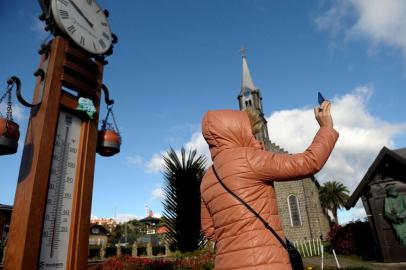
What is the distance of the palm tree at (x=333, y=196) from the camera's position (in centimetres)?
4831

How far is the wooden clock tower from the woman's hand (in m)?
3.05

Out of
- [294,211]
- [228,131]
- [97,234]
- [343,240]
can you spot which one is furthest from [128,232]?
[228,131]

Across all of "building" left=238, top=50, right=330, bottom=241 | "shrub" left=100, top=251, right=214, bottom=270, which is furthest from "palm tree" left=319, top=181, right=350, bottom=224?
"shrub" left=100, top=251, right=214, bottom=270

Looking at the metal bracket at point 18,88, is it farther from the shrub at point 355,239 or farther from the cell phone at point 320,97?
the shrub at point 355,239

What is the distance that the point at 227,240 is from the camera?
230 centimetres

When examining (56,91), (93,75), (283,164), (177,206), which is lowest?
(283,164)

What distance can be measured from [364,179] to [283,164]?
1225cm

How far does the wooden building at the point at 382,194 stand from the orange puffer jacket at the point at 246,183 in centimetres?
1174

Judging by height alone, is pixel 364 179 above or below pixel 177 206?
above

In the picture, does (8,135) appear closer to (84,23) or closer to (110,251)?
(84,23)

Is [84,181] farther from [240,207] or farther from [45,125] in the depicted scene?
[240,207]

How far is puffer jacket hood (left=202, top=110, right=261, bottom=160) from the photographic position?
2.58 metres

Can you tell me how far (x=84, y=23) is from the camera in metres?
5.00

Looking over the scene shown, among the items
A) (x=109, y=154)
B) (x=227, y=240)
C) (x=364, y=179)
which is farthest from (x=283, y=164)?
(x=364, y=179)
